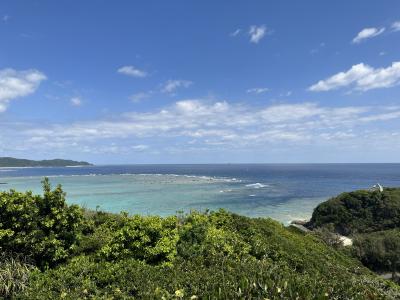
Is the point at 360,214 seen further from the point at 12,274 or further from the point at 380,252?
the point at 12,274

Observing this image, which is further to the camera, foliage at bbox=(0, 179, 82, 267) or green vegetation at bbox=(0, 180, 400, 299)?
foliage at bbox=(0, 179, 82, 267)

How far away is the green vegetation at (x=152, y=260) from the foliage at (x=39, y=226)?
0.11ft

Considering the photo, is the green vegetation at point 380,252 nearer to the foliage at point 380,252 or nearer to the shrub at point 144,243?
the foliage at point 380,252

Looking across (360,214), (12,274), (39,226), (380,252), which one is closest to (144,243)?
(39,226)

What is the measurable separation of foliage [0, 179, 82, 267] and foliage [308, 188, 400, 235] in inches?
1391

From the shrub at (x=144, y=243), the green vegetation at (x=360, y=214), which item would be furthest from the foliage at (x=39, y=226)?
the green vegetation at (x=360, y=214)

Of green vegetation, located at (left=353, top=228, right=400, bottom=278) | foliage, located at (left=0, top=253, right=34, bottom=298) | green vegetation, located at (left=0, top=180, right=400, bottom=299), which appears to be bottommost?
green vegetation, located at (left=353, top=228, right=400, bottom=278)

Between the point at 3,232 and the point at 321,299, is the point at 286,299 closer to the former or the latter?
the point at 321,299

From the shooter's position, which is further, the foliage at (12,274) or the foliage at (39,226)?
the foliage at (39,226)

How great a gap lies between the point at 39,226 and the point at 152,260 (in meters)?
4.42

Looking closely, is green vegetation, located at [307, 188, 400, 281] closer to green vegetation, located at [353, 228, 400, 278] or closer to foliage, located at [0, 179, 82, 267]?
green vegetation, located at [353, 228, 400, 278]

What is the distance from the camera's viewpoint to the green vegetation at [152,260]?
8195mm

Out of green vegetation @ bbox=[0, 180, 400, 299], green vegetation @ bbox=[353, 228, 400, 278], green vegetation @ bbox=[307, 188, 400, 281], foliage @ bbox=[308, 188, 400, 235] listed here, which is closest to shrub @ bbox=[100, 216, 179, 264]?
green vegetation @ bbox=[0, 180, 400, 299]

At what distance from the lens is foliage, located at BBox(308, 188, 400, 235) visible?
42.8 meters
